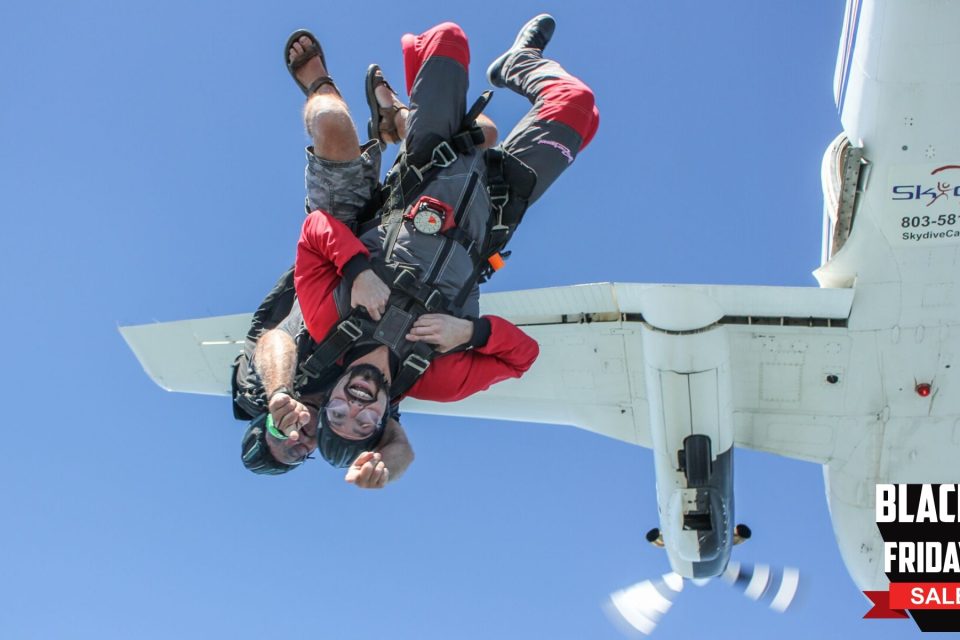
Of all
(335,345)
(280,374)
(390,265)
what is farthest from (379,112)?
(280,374)

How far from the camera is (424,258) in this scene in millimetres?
8562

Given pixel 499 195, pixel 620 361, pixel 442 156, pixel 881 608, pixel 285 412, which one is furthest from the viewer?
pixel 620 361

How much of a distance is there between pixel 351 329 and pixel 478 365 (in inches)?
50.8

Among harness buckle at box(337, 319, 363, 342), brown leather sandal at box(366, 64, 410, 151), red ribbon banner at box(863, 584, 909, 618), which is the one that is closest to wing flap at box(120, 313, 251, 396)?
brown leather sandal at box(366, 64, 410, 151)

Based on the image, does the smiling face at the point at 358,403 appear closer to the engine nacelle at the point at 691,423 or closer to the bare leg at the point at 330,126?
the bare leg at the point at 330,126

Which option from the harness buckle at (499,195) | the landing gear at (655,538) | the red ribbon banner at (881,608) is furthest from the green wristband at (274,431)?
the red ribbon banner at (881,608)

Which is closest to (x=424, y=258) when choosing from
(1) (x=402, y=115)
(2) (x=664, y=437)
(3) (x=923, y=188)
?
(1) (x=402, y=115)

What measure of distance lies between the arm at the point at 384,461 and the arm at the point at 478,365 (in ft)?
1.40

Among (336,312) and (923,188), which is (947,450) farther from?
(336,312)

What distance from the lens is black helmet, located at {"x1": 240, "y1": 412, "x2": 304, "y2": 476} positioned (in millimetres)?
8664

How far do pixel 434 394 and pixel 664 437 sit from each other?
696cm

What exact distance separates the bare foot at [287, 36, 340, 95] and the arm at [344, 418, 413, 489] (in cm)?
318

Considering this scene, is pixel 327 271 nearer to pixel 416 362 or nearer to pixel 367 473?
pixel 416 362

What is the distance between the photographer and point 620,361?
55.5 ft
